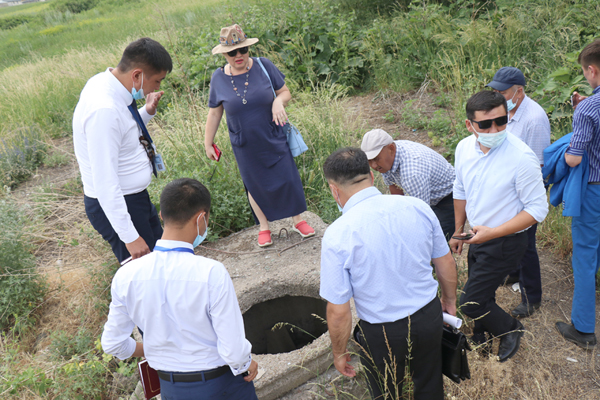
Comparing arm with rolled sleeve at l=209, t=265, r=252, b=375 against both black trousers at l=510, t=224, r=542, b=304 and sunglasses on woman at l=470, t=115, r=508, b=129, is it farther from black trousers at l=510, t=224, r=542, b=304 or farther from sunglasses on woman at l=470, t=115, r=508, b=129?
black trousers at l=510, t=224, r=542, b=304

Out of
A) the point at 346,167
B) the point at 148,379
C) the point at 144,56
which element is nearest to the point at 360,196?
the point at 346,167

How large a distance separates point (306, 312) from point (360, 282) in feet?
7.77

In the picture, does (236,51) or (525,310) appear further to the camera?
(236,51)

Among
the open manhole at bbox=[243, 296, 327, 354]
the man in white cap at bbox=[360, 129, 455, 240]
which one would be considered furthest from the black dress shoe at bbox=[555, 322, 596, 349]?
the open manhole at bbox=[243, 296, 327, 354]

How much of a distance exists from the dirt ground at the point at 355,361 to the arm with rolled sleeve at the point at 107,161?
58.8 inches

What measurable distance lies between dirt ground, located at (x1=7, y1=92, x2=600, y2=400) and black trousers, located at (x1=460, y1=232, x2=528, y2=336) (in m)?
0.26

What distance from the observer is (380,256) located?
1.85 m

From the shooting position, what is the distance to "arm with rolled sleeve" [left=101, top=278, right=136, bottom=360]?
1788 mm

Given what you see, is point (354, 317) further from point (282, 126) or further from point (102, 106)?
point (102, 106)

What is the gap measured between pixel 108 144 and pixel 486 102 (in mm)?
2200

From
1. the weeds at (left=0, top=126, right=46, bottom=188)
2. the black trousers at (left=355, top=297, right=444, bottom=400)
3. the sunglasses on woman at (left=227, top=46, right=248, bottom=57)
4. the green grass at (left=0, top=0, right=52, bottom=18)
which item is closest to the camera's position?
the black trousers at (left=355, top=297, right=444, bottom=400)

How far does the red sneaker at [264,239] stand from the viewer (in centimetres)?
395

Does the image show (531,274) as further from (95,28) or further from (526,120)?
(95,28)

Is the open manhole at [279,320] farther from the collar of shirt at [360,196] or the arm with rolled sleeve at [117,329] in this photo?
the collar of shirt at [360,196]
